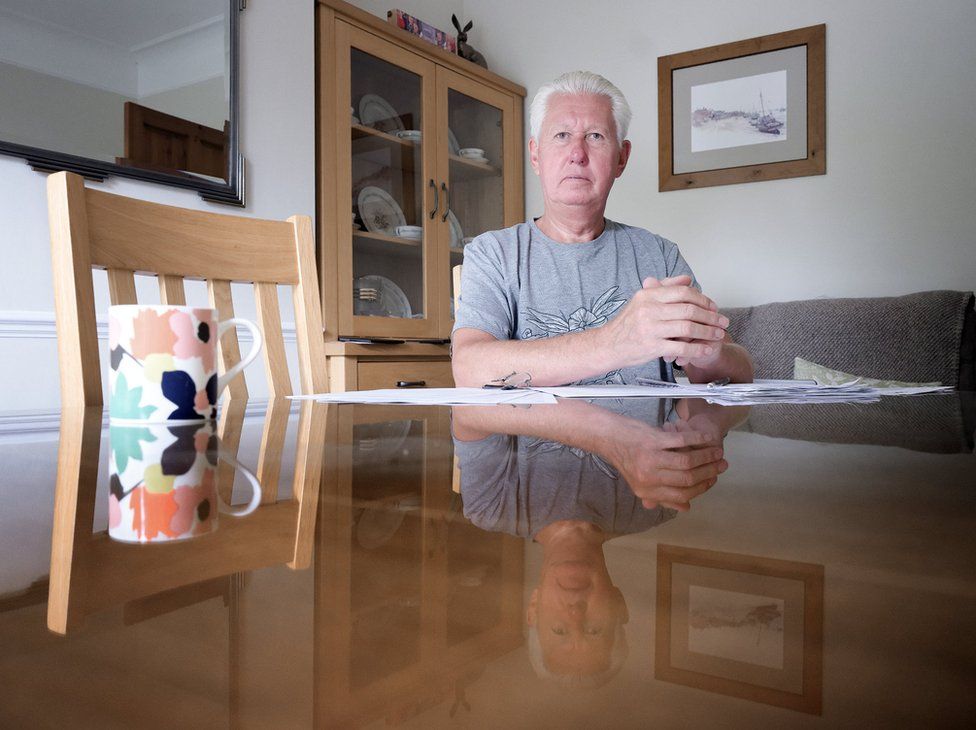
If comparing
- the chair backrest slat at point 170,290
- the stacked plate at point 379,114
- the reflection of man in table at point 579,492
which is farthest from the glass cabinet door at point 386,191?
the reflection of man in table at point 579,492

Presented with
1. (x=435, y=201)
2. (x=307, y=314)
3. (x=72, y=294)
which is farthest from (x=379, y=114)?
(x=72, y=294)

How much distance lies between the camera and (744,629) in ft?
0.36

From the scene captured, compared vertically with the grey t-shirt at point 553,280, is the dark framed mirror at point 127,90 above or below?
above

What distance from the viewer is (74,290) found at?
0.93 metres

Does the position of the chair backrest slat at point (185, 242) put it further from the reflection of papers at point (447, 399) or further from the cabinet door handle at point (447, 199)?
the cabinet door handle at point (447, 199)

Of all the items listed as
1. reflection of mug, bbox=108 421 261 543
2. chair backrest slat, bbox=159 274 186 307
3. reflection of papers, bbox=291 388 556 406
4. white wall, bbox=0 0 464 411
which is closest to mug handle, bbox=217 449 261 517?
reflection of mug, bbox=108 421 261 543

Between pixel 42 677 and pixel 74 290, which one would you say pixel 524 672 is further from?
pixel 74 290

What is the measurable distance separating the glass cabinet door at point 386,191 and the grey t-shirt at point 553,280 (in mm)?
996

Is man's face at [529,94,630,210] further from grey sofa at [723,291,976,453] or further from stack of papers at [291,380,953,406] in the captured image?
grey sofa at [723,291,976,453]

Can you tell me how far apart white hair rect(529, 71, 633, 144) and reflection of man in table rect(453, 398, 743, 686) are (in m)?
1.35

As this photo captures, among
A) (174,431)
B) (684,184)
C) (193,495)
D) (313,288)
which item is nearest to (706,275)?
(684,184)

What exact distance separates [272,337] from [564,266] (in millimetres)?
709

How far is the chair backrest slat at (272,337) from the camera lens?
1.17 meters

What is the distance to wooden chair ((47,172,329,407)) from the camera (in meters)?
0.93
